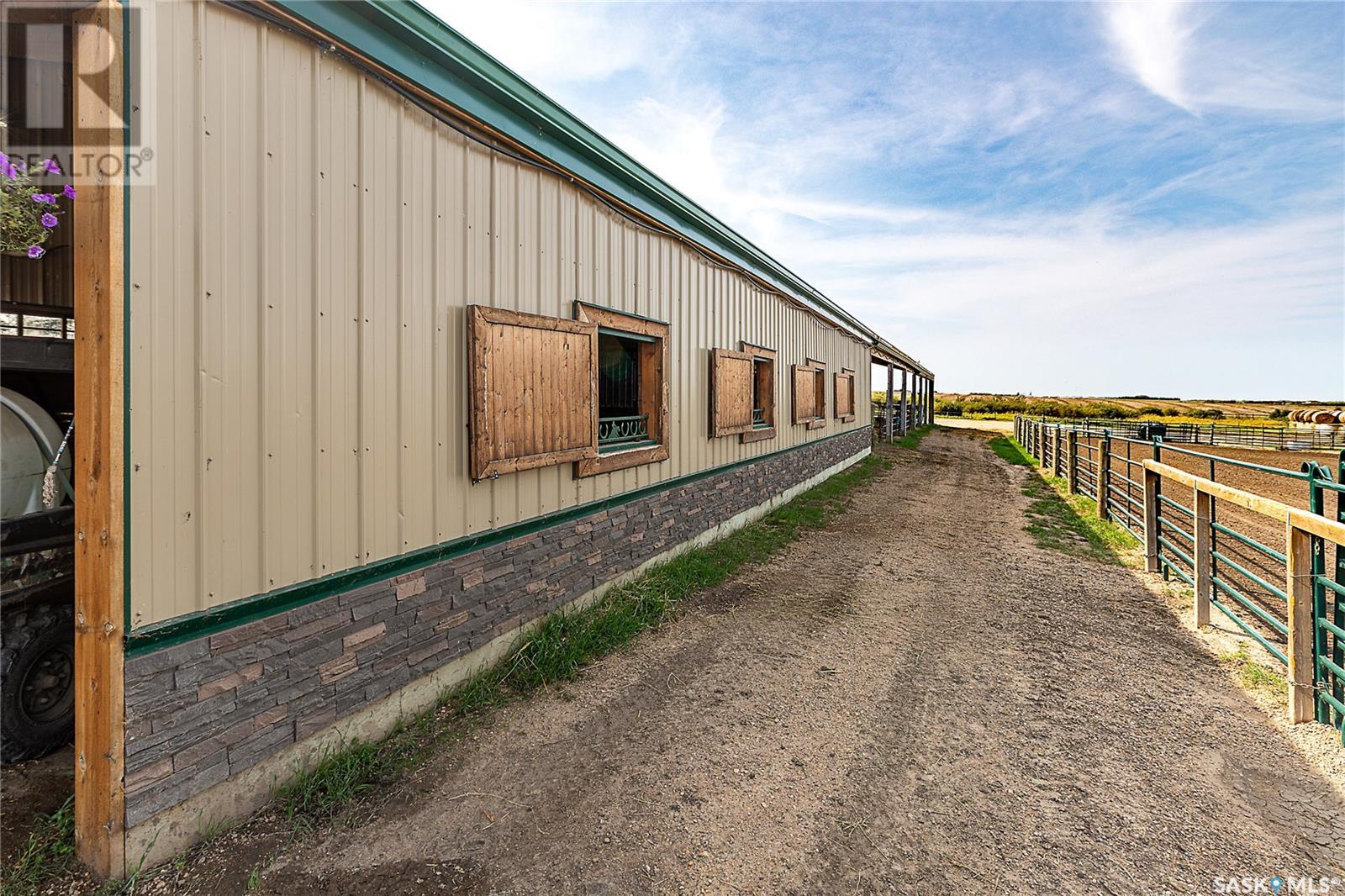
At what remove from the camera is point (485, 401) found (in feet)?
12.6

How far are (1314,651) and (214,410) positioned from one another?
575 centimetres

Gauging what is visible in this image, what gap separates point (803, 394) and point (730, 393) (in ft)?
12.6

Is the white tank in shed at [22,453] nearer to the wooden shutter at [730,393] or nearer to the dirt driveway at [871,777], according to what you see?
the dirt driveway at [871,777]

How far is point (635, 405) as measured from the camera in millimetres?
7391

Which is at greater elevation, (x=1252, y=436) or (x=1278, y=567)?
(x=1252, y=436)

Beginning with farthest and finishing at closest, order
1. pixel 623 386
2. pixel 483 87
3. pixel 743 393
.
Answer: pixel 743 393 → pixel 623 386 → pixel 483 87

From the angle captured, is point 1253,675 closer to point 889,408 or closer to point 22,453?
point 22,453

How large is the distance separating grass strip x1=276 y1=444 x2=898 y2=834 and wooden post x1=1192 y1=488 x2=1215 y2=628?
3907 millimetres

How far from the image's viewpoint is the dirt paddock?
2.41 m

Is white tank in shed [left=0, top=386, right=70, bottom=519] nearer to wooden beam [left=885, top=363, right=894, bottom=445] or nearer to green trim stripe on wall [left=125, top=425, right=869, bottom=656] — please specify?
green trim stripe on wall [left=125, top=425, right=869, bottom=656]

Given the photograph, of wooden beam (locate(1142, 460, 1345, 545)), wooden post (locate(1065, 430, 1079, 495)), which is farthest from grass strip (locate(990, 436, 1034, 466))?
wooden beam (locate(1142, 460, 1345, 545))

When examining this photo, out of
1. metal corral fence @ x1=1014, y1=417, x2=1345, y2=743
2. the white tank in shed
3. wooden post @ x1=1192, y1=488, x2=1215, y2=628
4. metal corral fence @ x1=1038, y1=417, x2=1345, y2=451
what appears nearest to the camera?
the white tank in shed

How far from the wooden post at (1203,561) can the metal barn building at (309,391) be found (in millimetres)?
4833

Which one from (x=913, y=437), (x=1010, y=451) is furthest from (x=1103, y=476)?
(x=913, y=437)
